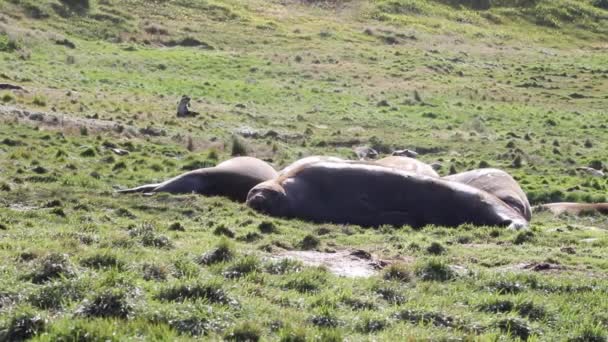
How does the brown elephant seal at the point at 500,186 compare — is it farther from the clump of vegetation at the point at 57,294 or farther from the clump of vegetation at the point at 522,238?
the clump of vegetation at the point at 57,294

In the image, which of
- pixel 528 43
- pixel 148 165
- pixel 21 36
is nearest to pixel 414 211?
pixel 148 165

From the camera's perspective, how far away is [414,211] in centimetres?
1522

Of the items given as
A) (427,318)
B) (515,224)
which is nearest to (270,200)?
(515,224)

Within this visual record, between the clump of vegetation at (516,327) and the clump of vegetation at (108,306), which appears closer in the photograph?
the clump of vegetation at (108,306)

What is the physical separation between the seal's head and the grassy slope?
0.33 metres

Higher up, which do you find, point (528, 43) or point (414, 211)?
→ point (414, 211)

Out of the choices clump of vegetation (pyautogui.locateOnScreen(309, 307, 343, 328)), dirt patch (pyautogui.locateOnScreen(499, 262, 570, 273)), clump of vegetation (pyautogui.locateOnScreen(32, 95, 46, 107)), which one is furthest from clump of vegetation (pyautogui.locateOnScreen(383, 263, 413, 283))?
clump of vegetation (pyautogui.locateOnScreen(32, 95, 46, 107))

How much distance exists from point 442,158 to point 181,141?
7.79 meters

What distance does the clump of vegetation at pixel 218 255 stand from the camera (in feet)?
34.8

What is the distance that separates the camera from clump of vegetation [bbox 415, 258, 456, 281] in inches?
421

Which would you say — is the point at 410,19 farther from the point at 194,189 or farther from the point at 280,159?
the point at 194,189

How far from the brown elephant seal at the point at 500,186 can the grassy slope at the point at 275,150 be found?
18.4 inches

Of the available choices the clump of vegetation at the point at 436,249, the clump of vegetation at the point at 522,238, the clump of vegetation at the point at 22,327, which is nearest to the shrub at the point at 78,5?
the clump of vegetation at the point at 522,238

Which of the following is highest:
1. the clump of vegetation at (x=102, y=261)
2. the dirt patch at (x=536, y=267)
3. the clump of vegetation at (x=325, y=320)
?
the clump of vegetation at (x=325, y=320)
